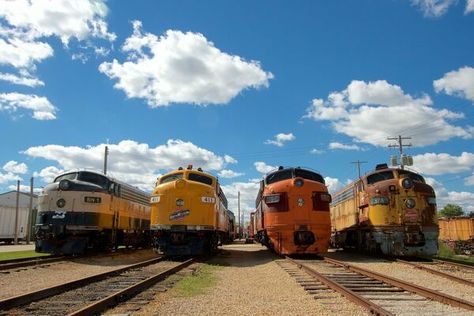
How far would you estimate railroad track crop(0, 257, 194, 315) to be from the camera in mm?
6613

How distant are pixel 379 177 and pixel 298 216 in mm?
3776

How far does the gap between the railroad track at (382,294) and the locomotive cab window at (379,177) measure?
21.9 feet

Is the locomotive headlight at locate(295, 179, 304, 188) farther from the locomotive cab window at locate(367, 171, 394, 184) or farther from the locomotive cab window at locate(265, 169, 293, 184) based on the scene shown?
the locomotive cab window at locate(367, 171, 394, 184)

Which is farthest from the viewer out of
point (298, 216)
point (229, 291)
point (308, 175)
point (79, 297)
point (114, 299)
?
point (308, 175)

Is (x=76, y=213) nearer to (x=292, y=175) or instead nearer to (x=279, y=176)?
(x=279, y=176)

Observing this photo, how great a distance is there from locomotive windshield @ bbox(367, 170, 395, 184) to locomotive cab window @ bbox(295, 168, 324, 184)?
1.96 meters

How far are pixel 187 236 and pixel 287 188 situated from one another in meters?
4.26

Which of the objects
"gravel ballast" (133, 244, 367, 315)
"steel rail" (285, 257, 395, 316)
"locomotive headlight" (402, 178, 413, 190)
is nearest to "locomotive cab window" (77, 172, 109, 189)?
"gravel ballast" (133, 244, 367, 315)

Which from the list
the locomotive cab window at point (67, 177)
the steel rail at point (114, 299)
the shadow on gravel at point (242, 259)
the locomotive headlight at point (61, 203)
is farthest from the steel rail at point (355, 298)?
the locomotive cab window at point (67, 177)

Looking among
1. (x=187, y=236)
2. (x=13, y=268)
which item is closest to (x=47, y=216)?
(x=13, y=268)

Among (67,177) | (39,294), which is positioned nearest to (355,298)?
(39,294)

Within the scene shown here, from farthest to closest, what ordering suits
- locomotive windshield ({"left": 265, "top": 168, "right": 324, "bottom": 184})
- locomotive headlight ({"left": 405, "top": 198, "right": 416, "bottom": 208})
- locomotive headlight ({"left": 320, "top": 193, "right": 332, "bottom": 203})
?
locomotive windshield ({"left": 265, "top": 168, "right": 324, "bottom": 184})
locomotive headlight ({"left": 320, "top": 193, "right": 332, "bottom": 203})
locomotive headlight ({"left": 405, "top": 198, "right": 416, "bottom": 208})

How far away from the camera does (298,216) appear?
55.2ft

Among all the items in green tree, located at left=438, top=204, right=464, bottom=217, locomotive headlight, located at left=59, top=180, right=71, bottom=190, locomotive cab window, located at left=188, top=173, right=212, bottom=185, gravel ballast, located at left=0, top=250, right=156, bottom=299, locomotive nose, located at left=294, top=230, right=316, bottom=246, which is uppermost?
green tree, located at left=438, top=204, right=464, bottom=217
